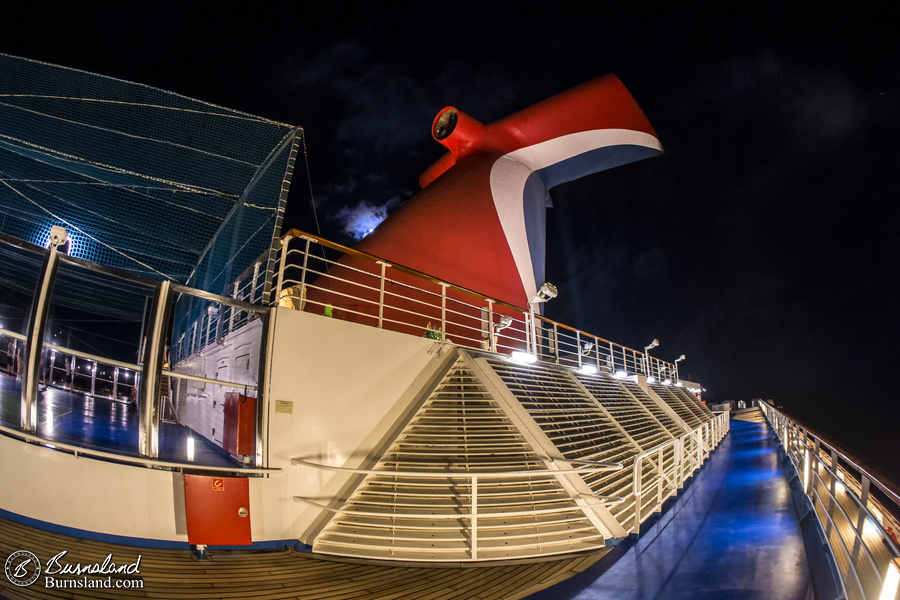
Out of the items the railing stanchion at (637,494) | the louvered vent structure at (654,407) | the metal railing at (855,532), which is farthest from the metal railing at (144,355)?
the louvered vent structure at (654,407)

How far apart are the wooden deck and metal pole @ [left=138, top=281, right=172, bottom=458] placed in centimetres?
84

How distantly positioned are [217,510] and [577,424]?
4.27 m

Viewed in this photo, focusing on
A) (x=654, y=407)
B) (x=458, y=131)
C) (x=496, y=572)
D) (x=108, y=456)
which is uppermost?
(x=458, y=131)

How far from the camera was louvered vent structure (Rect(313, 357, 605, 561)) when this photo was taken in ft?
11.6

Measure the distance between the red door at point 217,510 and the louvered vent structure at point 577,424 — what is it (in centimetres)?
304

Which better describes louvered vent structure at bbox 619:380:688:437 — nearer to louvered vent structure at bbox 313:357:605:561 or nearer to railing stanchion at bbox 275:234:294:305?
louvered vent structure at bbox 313:357:605:561

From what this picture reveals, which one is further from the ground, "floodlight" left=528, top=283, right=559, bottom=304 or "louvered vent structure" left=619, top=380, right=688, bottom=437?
"floodlight" left=528, top=283, right=559, bottom=304

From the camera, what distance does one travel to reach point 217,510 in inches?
133

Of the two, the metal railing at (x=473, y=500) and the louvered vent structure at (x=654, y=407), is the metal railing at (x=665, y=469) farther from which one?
the louvered vent structure at (x=654, y=407)

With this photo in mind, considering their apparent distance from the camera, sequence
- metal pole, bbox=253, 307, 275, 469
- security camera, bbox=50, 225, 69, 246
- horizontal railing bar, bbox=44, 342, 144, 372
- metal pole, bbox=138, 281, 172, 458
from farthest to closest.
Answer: metal pole, bbox=253, 307, 275, 469, metal pole, bbox=138, 281, 172, 458, security camera, bbox=50, 225, 69, 246, horizontal railing bar, bbox=44, 342, 144, 372

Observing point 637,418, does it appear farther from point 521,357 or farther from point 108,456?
point 108,456

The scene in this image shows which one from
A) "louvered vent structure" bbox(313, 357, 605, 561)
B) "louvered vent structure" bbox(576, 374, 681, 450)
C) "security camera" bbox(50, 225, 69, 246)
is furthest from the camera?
"louvered vent structure" bbox(576, 374, 681, 450)

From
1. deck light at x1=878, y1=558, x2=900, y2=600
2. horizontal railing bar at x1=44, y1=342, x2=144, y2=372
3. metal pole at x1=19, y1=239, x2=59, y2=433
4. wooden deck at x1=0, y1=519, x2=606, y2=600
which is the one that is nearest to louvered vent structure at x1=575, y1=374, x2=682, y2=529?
wooden deck at x1=0, y1=519, x2=606, y2=600

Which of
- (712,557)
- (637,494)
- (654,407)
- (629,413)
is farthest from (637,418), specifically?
(712,557)
